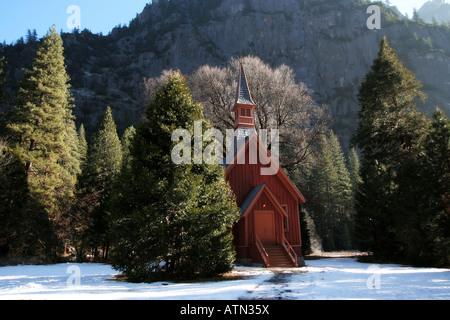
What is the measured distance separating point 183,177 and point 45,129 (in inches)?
681

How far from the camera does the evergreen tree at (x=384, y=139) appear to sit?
19000mm

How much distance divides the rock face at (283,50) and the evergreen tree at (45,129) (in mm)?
69759

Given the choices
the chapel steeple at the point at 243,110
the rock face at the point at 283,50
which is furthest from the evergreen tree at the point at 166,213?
the rock face at the point at 283,50

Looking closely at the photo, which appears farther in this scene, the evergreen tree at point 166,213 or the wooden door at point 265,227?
the wooden door at point 265,227

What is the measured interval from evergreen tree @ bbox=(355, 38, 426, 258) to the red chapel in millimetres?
4877

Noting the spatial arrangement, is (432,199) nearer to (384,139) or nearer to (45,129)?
(384,139)

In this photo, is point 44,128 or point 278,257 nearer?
point 278,257

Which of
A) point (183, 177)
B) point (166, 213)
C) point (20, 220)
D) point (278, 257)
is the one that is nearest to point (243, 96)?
point (278, 257)

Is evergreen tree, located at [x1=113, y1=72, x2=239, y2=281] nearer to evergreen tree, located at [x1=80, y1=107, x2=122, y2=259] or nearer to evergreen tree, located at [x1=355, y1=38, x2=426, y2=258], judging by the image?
evergreen tree, located at [x1=80, y1=107, x2=122, y2=259]

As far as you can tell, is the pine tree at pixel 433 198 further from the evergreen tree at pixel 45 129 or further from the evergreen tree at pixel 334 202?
the evergreen tree at pixel 334 202

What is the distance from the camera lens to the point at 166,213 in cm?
1040

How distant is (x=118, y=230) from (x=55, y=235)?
1321cm

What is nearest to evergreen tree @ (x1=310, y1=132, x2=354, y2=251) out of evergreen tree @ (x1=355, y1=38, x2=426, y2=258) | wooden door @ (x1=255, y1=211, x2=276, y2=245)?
evergreen tree @ (x1=355, y1=38, x2=426, y2=258)

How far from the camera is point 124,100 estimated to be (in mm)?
98938
